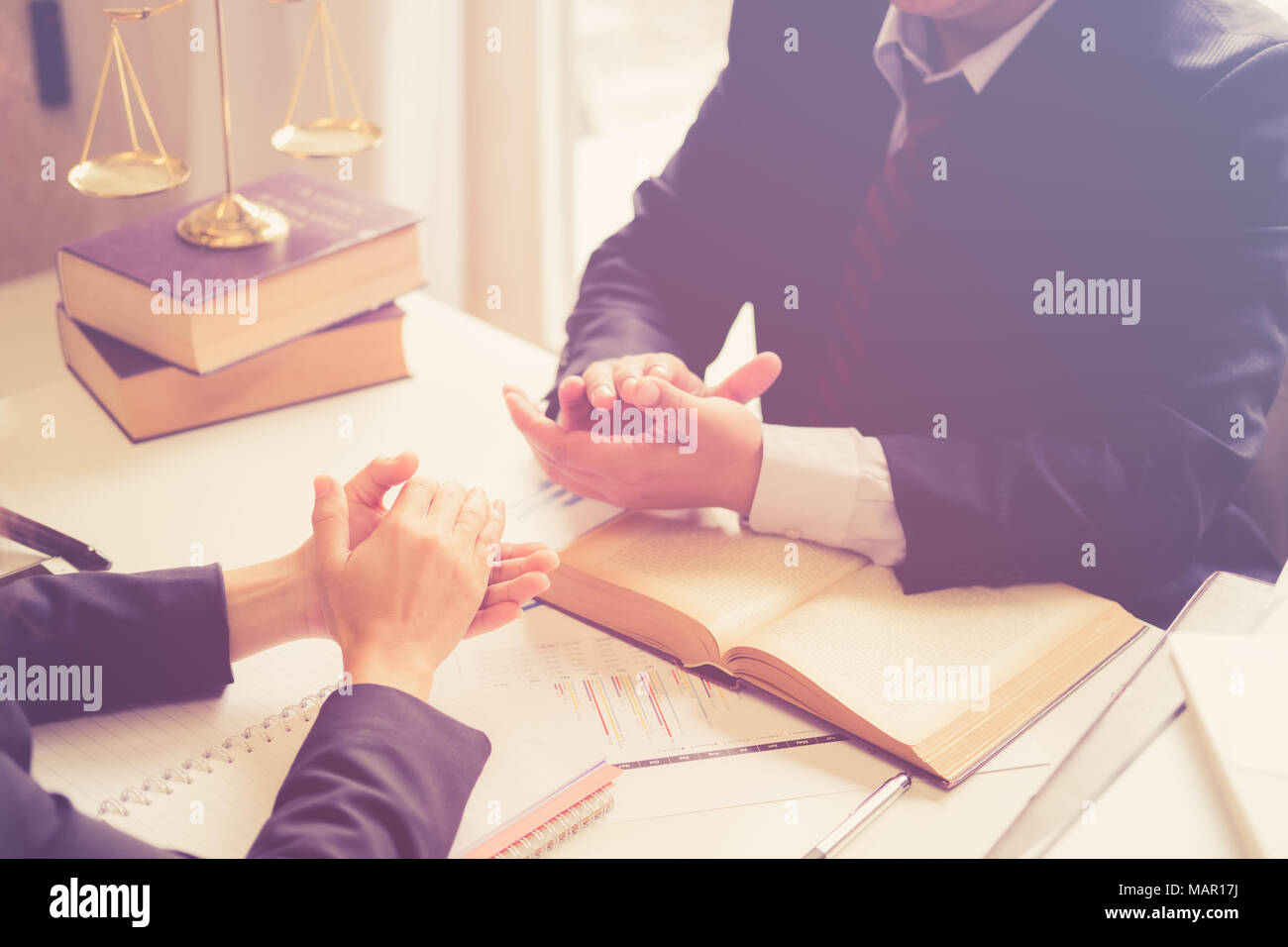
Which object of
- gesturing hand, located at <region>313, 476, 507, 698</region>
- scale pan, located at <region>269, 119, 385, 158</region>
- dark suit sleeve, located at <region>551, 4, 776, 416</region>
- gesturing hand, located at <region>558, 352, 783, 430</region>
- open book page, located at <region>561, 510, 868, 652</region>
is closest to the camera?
gesturing hand, located at <region>313, 476, 507, 698</region>

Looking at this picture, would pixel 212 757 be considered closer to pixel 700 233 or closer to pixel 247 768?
pixel 247 768

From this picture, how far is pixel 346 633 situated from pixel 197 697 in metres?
0.13

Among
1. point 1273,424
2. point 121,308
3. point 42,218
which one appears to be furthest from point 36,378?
point 1273,424

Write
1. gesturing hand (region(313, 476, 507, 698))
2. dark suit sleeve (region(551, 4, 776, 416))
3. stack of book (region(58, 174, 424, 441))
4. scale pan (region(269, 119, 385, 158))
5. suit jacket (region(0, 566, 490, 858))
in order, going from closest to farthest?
suit jacket (region(0, 566, 490, 858))
gesturing hand (region(313, 476, 507, 698))
stack of book (region(58, 174, 424, 441))
scale pan (region(269, 119, 385, 158))
dark suit sleeve (region(551, 4, 776, 416))

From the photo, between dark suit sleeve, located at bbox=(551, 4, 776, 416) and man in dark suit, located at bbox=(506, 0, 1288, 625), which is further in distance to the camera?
dark suit sleeve, located at bbox=(551, 4, 776, 416)

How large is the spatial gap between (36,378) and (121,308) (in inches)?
16.9

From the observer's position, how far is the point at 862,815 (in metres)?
0.76

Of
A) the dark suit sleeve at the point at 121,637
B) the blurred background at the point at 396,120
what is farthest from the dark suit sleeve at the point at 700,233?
the blurred background at the point at 396,120

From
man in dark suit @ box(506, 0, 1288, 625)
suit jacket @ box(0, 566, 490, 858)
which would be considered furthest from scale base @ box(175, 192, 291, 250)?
suit jacket @ box(0, 566, 490, 858)

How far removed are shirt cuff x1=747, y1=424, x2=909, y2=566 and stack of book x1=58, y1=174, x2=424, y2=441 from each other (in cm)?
50

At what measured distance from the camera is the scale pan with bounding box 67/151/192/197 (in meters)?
1.13

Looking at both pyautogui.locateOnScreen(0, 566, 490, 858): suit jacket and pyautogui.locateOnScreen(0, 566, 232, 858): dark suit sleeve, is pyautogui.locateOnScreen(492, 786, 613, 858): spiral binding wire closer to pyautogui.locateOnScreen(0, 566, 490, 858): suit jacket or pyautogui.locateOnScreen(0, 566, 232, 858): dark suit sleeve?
pyautogui.locateOnScreen(0, 566, 490, 858): suit jacket

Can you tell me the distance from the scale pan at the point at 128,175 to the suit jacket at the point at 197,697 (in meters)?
0.44
